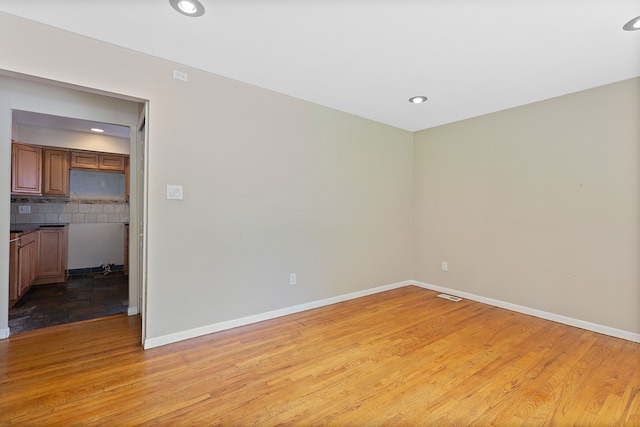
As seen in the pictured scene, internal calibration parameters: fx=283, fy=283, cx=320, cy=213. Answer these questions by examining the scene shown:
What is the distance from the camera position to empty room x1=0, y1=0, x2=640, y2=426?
175 cm

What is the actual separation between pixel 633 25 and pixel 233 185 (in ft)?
10.4

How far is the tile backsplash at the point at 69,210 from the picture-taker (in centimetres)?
438

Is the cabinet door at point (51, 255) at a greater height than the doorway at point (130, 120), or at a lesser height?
lesser

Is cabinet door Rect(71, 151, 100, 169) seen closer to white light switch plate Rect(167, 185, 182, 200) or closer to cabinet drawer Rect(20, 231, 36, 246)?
cabinet drawer Rect(20, 231, 36, 246)

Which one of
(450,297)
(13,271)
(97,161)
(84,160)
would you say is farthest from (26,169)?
(450,297)

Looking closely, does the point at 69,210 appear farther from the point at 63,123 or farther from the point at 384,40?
the point at 384,40

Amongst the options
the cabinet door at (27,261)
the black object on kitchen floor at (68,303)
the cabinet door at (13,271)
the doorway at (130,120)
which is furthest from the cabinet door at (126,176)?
the doorway at (130,120)

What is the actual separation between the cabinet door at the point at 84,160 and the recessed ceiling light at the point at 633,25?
651 cm

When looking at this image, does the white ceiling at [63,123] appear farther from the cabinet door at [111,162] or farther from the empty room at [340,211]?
the empty room at [340,211]

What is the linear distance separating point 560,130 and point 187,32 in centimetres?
360

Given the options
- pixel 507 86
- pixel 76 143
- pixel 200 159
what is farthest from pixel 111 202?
pixel 507 86

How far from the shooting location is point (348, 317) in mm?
3031

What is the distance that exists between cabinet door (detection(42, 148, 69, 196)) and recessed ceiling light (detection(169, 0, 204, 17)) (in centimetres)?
417

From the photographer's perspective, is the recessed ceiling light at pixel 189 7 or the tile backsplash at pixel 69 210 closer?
the recessed ceiling light at pixel 189 7
